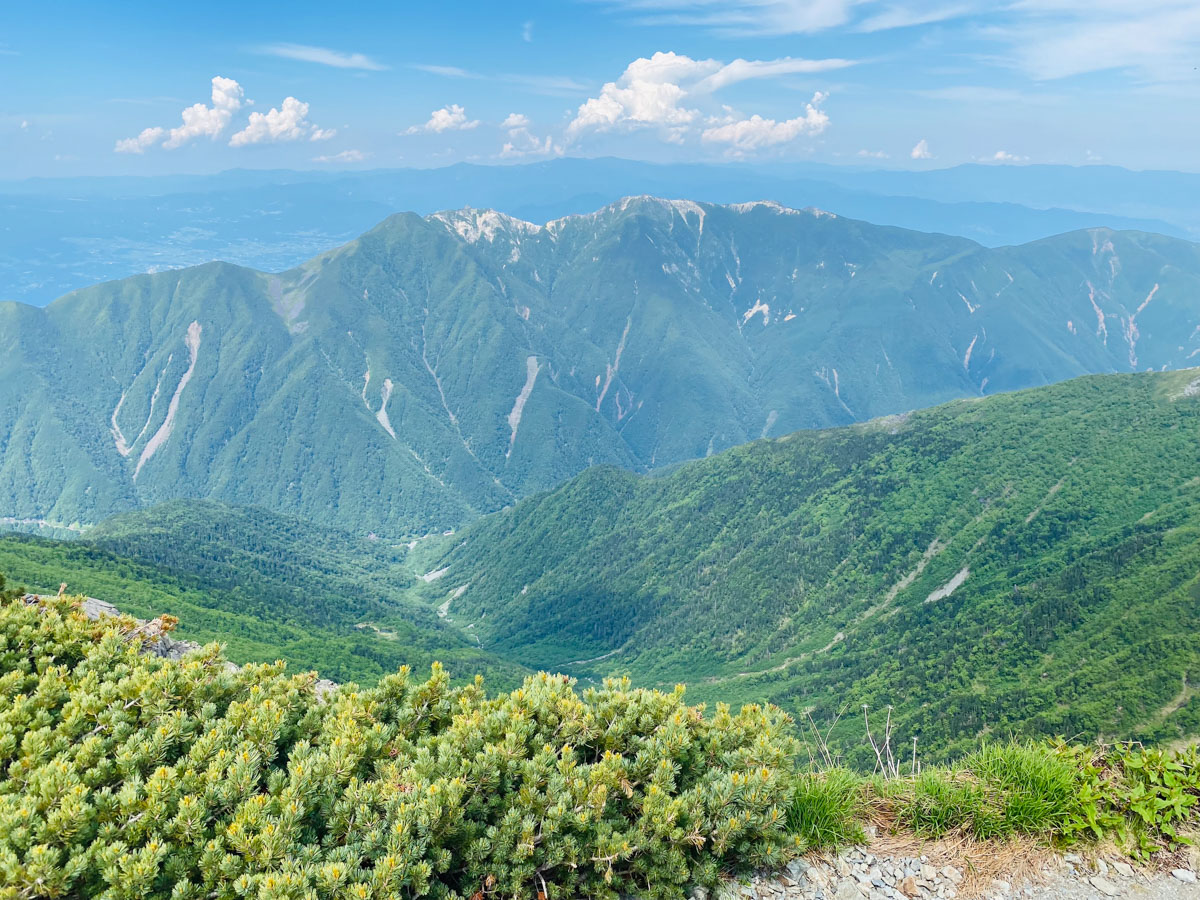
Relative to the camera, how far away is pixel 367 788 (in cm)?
900

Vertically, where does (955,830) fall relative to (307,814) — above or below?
below

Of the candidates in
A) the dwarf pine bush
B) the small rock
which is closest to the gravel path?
the small rock

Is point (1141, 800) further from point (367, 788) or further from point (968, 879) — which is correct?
point (367, 788)

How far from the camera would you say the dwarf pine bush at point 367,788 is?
8125 mm

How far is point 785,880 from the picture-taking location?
34.8ft

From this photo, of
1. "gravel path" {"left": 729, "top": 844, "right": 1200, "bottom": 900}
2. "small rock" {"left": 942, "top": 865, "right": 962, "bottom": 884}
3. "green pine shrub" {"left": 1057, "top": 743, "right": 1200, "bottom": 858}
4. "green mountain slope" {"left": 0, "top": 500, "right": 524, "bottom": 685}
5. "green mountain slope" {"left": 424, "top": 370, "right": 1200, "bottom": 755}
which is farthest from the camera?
"green mountain slope" {"left": 0, "top": 500, "right": 524, "bottom": 685}

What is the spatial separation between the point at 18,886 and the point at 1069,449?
232126 millimetres

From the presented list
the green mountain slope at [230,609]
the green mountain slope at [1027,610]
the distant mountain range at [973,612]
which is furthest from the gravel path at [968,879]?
the green mountain slope at [230,609]

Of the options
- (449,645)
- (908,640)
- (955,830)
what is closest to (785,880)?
(955,830)

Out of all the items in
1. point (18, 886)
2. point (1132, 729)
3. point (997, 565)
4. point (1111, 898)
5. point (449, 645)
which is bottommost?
point (449, 645)

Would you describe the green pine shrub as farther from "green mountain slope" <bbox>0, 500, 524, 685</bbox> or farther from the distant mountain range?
"green mountain slope" <bbox>0, 500, 524, 685</bbox>

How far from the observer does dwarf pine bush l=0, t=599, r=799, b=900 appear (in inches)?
320

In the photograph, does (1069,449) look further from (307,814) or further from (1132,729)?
(307,814)

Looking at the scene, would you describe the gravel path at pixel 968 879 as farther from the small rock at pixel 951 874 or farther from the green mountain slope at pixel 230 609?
the green mountain slope at pixel 230 609
